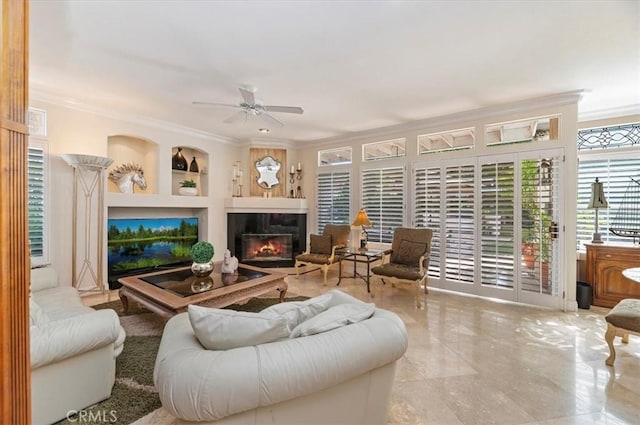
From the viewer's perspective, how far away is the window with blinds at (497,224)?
4.09m

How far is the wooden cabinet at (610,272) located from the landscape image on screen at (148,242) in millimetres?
6326

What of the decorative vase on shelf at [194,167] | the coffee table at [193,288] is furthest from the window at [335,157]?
the coffee table at [193,288]

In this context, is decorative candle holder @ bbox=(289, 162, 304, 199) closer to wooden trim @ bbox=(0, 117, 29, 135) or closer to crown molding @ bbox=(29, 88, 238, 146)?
crown molding @ bbox=(29, 88, 238, 146)

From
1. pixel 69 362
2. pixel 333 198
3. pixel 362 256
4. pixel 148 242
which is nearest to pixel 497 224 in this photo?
pixel 362 256

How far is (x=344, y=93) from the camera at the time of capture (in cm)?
371

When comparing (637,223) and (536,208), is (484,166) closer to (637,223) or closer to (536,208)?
(536,208)

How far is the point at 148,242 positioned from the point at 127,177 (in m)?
1.15

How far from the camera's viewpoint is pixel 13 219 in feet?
2.68

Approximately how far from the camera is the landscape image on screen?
471cm

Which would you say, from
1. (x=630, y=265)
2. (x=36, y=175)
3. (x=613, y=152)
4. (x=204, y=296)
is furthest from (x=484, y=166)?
(x=36, y=175)

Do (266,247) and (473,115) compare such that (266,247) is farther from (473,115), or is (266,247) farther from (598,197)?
(598,197)

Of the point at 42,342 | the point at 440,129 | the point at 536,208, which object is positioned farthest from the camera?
the point at 440,129

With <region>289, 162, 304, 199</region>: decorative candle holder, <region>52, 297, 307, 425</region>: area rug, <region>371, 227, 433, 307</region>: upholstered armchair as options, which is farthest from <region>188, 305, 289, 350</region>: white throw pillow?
<region>289, 162, 304, 199</region>: decorative candle holder

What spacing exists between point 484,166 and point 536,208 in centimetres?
86
